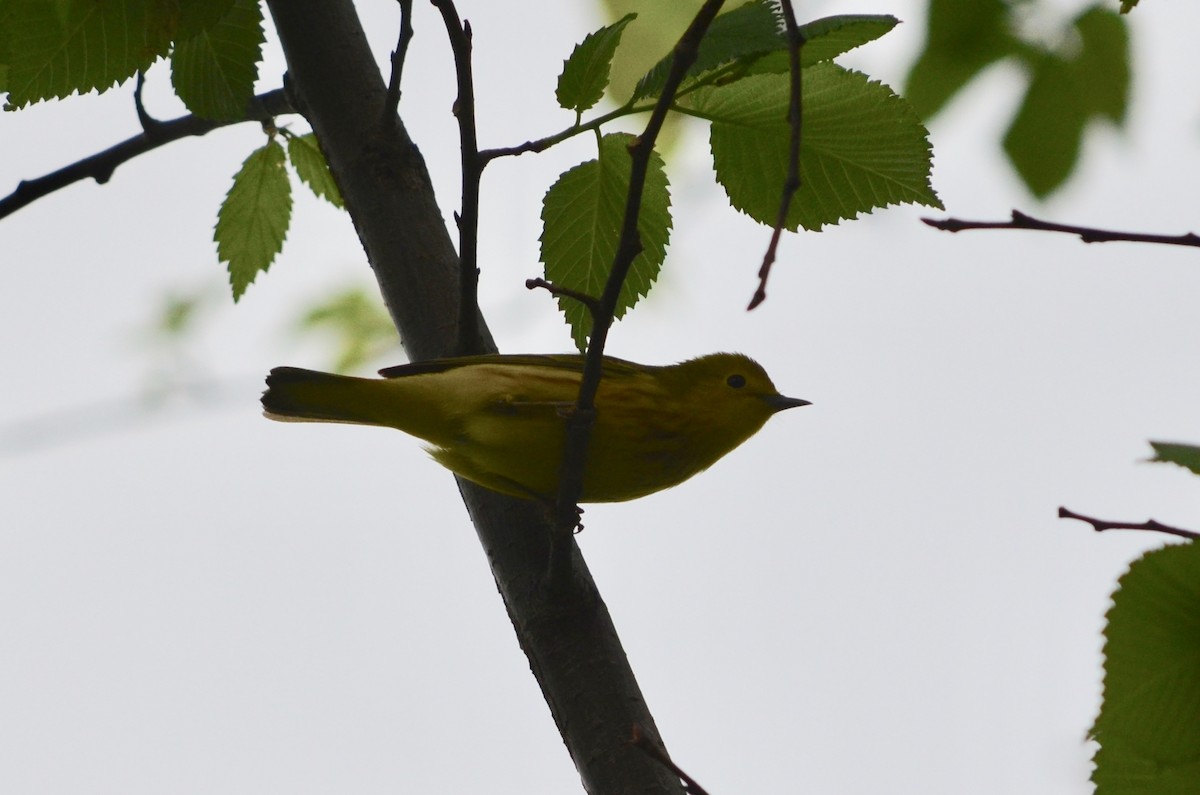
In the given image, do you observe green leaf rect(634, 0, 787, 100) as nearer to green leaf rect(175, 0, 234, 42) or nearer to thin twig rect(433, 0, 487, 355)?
thin twig rect(433, 0, 487, 355)

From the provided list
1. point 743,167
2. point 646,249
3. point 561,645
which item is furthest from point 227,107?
point 561,645

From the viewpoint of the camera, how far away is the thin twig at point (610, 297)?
1.62 meters

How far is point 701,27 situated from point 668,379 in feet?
6.39

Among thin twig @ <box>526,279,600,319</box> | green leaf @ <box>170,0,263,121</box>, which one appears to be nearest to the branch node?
green leaf @ <box>170,0,263,121</box>

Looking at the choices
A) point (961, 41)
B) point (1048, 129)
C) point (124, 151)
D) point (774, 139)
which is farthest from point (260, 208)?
point (1048, 129)

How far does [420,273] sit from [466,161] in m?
0.81

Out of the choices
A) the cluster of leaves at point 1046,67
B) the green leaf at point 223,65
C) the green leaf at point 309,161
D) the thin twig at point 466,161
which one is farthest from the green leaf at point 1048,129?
the green leaf at point 309,161

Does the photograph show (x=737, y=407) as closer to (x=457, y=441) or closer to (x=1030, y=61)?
(x=457, y=441)

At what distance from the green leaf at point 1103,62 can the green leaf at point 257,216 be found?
1995mm

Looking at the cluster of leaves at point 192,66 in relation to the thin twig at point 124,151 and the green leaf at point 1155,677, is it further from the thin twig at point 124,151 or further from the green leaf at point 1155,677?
the green leaf at point 1155,677

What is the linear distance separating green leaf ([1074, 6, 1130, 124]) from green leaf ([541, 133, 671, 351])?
2.52 ft

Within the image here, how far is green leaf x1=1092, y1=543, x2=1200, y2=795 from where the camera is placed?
4.65 ft

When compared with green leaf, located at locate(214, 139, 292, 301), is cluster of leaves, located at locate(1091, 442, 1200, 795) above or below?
below

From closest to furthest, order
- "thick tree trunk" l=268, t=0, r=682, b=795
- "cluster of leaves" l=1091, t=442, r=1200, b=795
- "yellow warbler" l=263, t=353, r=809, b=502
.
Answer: "cluster of leaves" l=1091, t=442, r=1200, b=795
"thick tree trunk" l=268, t=0, r=682, b=795
"yellow warbler" l=263, t=353, r=809, b=502
